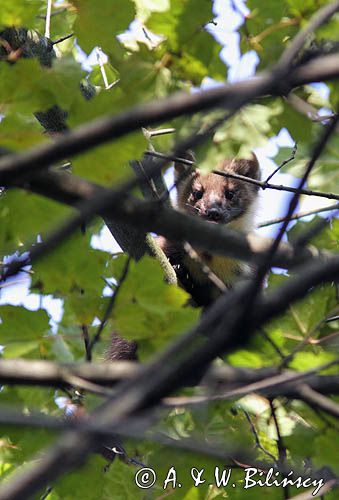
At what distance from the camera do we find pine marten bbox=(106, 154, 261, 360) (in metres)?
7.04

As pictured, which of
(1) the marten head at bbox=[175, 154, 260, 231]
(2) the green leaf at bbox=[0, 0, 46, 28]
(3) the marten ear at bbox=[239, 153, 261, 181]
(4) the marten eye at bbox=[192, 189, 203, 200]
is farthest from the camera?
(3) the marten ear at bbox=[239, 153, 261, 181]

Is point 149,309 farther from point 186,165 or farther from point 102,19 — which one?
point 186,165

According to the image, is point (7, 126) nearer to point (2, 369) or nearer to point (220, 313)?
point (2, 369)

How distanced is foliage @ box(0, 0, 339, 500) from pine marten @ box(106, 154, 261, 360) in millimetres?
3109

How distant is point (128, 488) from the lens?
13.5ft

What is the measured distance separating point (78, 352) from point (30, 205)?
14.3ft

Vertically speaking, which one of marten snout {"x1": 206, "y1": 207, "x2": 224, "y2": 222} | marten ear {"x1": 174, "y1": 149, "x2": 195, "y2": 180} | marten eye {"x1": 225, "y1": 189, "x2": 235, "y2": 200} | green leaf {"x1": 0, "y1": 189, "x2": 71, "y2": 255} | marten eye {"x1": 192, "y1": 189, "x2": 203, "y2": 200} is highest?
green leaf {"x1": 0, "y1": 189, "x2": 71, "y2": 255}

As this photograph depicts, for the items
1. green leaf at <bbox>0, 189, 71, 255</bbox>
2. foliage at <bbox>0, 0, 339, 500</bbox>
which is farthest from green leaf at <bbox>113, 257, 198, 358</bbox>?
green leaf at <bbox>0, 189, 71, 255</bbox>

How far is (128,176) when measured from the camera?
8.63ft

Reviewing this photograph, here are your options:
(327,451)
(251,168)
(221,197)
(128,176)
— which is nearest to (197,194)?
(221,197)

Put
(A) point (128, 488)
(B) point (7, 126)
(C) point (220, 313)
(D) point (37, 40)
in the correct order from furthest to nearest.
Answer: (D) point (37, 40) < (A) point (128, 488) < (B) point (7, 126) < (C) point (220, 313)

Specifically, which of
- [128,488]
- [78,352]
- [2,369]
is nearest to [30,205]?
[2,369]

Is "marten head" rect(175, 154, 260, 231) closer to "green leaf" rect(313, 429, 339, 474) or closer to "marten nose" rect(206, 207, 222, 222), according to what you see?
"marten nose" rect(206, 207, 222, 222)

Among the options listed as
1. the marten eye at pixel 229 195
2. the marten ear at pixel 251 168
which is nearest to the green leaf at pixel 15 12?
the marten eye at pixel 229 195
